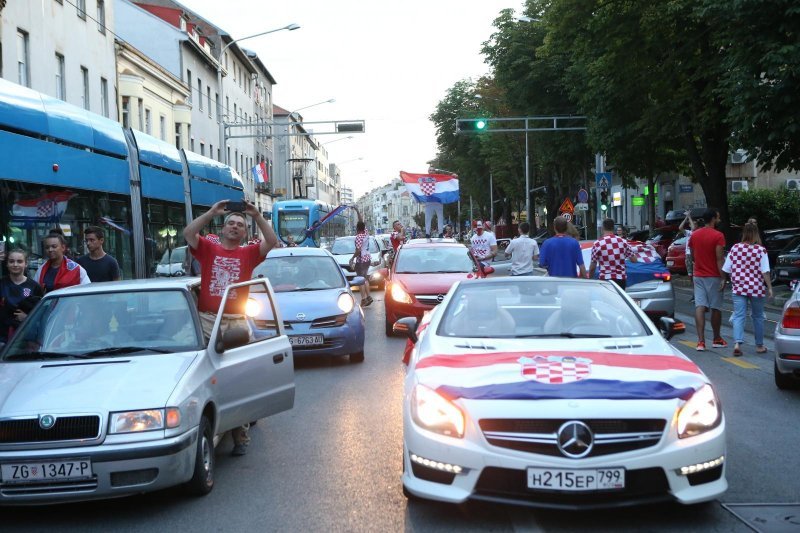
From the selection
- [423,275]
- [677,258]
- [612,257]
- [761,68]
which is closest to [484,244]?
[423,275]

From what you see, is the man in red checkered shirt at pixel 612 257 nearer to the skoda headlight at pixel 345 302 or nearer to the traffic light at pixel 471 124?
the skoda headlight at pixel 345 302

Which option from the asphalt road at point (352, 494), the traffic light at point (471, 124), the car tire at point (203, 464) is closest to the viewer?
the asphalt road at point (352, 494)

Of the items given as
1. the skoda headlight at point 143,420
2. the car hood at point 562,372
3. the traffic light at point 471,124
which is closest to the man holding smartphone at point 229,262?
the skoda headlight at point 143,420

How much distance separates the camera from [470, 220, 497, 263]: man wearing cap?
20.4 metres

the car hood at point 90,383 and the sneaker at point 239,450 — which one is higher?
the car hood at point 90,383

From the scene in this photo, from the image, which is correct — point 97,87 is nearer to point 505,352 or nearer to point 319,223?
point 319,223

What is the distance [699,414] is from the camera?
16.5 ft

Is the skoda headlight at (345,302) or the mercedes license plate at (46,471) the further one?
the skoda headlight at (345,302)

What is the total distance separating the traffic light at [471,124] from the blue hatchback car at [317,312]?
2289cm

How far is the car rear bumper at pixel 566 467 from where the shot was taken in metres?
4.76

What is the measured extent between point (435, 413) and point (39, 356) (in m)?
2.77

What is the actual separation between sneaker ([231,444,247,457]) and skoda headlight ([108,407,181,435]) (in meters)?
1.63

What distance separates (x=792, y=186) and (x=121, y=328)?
37244 mm

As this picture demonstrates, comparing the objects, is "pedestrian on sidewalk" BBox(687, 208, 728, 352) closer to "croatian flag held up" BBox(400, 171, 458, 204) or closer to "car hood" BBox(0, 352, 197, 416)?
"car hood" BBox(0, 352, 197, 416)
